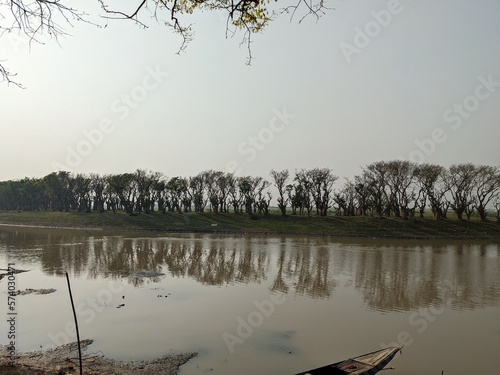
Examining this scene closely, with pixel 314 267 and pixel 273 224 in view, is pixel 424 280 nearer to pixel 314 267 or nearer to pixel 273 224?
pixel 314 267

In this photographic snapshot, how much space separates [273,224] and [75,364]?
173ft

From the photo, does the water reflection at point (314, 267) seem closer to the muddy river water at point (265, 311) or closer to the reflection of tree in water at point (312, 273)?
the reflection of tree in water at point (312, 273)

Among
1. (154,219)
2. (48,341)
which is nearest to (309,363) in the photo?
(48,341)

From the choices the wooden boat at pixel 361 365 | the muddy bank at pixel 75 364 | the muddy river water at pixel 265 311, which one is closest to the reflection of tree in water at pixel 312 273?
the muddy river water at pixel 265 311

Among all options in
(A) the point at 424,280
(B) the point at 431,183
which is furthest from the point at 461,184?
(A) the point at 424,280

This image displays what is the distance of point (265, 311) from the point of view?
49.7ft

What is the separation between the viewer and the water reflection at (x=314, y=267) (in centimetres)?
1916

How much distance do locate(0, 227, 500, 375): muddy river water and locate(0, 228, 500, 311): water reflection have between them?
115mm

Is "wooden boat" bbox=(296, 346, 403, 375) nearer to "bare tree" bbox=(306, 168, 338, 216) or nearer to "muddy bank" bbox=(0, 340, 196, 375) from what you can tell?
"muddy bank" bbox=(0, 340, 196, 375)

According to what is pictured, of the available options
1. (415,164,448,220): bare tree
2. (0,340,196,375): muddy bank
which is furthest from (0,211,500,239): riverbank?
(0,340,196,375): muddy bank

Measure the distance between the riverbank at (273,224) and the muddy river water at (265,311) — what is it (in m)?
27.6

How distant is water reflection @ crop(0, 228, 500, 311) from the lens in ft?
62.8

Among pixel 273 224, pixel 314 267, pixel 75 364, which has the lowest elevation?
pixel 75 364

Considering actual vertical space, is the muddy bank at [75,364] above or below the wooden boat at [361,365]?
below
